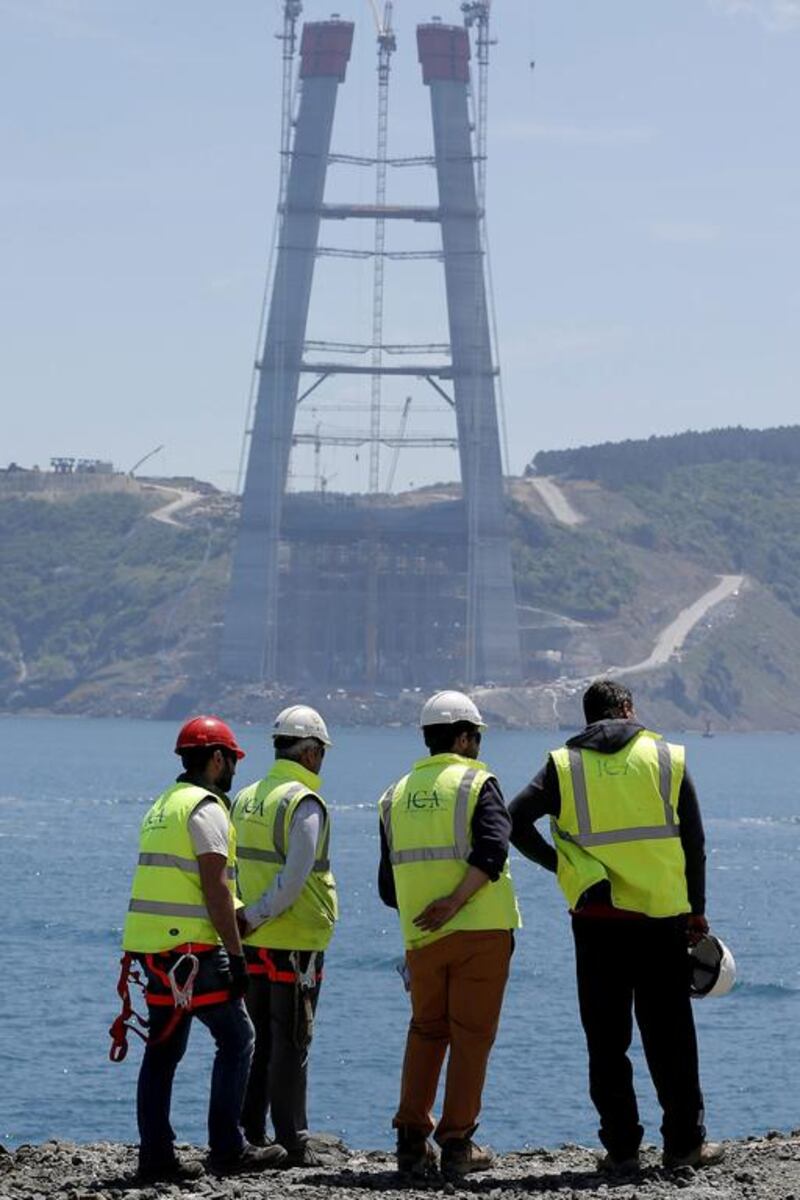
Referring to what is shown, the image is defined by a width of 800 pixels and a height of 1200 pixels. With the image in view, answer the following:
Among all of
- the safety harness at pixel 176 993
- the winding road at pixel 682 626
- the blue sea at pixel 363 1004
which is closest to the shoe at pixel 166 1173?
the safety harness at pixel 176 993

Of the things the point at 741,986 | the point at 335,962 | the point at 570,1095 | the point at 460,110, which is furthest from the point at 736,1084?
the point at 460,110

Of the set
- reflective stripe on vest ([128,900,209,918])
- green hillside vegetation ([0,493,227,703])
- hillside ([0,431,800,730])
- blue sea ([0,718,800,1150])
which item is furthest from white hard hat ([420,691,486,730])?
green hillside vegetation ([0,493,227,703])

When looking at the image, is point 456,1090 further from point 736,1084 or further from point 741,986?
point 741,986

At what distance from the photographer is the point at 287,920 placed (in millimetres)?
8359

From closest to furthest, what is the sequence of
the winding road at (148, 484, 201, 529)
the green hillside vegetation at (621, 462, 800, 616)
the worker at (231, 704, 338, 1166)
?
the worker at (231, 704, 338, 1166) → the green hillside vegetation at (621, 462, 800, 616) → the winding road at (148, 484, 201, 529)

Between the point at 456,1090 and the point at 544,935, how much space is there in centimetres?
3033

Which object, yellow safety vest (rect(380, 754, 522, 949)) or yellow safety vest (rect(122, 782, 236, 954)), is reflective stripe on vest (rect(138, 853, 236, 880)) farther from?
yellow safety vest (rect(380, 754, 522, 949))

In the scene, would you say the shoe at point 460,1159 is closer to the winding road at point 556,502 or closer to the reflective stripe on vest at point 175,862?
Answer: the reflective stripe on vest at point 175,862

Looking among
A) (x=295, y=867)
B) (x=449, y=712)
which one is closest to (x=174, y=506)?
(x=295, y=867)

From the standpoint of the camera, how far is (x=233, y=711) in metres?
134

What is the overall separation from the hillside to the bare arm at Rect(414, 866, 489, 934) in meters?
124

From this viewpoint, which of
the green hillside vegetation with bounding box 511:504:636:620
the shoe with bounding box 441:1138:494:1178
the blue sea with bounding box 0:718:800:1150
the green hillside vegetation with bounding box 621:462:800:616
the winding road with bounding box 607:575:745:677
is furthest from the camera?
the green hillside vegetation with bounding box 621:462:800:616

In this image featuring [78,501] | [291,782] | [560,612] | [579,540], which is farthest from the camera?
[78,501]

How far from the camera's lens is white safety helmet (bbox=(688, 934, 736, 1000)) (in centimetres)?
797
